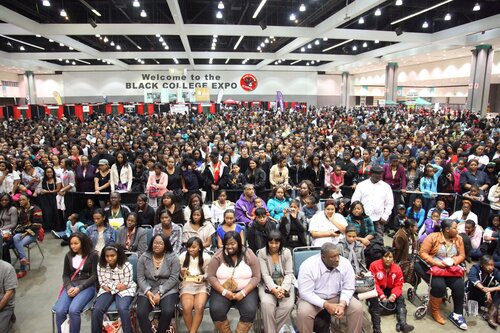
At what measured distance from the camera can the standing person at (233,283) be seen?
3895 millimetres

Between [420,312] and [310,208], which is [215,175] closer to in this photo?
[310,208]

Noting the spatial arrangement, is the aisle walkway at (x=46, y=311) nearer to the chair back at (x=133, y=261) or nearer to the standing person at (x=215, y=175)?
the chair back at (x=133, y=261)

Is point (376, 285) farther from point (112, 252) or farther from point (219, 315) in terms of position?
point (112, 252)

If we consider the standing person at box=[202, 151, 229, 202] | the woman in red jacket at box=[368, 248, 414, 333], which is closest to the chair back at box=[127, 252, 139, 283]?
the standing person at box=[202, 151, 229, 202]

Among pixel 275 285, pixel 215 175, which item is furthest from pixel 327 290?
pixel 215 175

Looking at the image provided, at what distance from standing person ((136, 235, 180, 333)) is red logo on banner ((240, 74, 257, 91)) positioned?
111 feet

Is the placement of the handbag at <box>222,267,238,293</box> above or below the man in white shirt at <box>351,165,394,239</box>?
below

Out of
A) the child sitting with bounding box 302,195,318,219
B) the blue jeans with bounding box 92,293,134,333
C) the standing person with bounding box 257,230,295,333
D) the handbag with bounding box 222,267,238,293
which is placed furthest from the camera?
the child sitting with bounding box 302,195,318,219

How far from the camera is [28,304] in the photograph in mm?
4844

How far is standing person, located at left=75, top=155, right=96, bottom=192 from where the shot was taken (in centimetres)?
722

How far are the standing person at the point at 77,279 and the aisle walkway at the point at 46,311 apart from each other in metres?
0.57

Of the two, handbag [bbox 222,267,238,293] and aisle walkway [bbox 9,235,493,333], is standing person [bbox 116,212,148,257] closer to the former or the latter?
aisle walkway [bbox 9,235,493,333]

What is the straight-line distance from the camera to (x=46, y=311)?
468 cm

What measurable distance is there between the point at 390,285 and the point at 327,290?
1.01 metres
